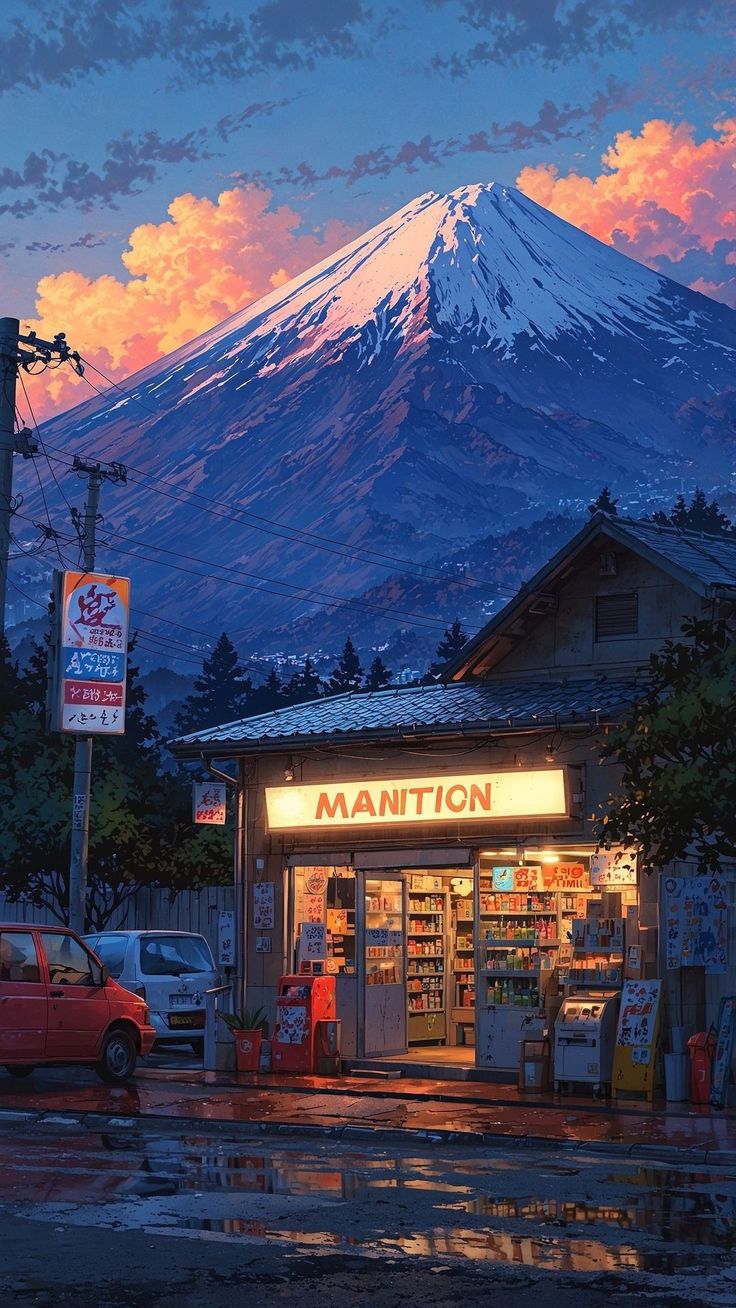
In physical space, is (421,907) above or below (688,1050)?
above

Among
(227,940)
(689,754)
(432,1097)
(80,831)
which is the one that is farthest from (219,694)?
(689,754)

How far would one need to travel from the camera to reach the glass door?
24.6 meters

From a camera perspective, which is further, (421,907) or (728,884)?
(421,907)

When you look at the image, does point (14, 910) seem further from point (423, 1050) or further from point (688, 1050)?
point (688, 1050)

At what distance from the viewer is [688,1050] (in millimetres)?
20078

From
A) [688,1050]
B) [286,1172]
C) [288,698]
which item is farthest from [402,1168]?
[288,698]

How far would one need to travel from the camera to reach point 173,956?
27.0m

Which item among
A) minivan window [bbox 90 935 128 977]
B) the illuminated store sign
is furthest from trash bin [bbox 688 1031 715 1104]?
minivan window [bbox 90 935 128 977]

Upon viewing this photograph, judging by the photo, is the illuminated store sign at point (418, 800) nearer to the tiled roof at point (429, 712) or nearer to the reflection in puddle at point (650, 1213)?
the tiled roof at point (429, 712)

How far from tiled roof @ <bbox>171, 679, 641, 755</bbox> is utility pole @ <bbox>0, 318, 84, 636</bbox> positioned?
8.25 metres

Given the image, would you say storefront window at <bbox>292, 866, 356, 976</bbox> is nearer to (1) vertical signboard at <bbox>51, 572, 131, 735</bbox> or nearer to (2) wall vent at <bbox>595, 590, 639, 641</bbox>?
(1) vertical signboard at <bbox>51, 572, 131, 735</bbox>

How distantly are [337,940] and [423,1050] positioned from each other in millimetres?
2559

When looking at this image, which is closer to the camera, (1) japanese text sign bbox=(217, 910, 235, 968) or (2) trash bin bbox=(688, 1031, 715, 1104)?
(2) trash bin bbox=(688, 1031, 715, 1104)

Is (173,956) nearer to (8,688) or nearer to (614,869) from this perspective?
(614,869)
